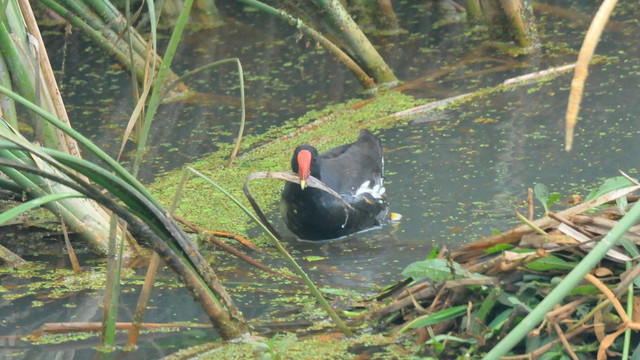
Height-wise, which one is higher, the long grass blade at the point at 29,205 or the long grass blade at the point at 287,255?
the long grass blade at the point at 29,205

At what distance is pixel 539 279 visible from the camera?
5.96ft

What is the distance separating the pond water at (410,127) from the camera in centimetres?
256

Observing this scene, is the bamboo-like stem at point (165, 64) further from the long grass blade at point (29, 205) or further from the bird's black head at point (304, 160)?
the bird's black head at point (304, 160)

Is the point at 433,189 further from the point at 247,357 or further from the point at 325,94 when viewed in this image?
the point at 247,357

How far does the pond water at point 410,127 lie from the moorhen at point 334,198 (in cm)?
8

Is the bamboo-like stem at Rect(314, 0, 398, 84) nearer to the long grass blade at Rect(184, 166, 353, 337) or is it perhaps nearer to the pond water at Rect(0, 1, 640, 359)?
the pond water at Rect(0, 1, 640, 359)

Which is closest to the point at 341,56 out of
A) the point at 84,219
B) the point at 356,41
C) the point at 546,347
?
the point at 356,41

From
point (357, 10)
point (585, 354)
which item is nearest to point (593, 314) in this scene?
point (585, 354)

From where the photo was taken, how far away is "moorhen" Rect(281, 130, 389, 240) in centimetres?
342

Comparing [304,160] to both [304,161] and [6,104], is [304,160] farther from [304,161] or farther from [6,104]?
[6,104]

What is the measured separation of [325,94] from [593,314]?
350 centimetres

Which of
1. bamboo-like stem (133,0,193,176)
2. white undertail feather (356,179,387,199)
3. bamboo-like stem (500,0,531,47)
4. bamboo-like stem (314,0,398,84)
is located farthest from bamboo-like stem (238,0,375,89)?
bamboo-like stem (133,0,193,176)

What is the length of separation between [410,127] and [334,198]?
1.06 metres

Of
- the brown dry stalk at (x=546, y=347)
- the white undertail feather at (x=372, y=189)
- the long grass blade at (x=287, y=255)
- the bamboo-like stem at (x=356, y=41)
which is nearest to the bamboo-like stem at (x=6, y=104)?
the long grass blade at (x=287, y=255)
